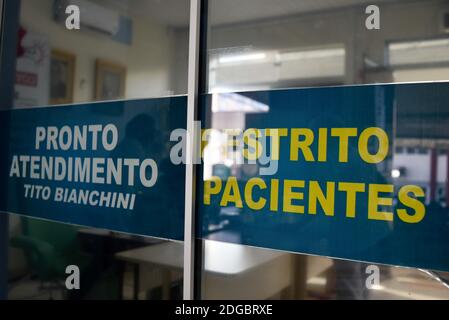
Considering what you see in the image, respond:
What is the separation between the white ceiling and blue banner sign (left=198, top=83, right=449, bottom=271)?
328mm

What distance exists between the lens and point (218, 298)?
1.76 metres

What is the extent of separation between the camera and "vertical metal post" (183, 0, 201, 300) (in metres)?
1.71

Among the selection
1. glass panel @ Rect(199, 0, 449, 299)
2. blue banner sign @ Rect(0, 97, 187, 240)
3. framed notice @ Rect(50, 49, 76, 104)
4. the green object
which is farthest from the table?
framed notice @ Rect(50, 49, 76, 104)

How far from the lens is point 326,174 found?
58.9 inches

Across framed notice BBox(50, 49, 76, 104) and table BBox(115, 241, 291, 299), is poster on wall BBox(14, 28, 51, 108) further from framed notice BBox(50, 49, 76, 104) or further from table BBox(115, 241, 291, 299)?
table BBox(115, 241, 291, 299)

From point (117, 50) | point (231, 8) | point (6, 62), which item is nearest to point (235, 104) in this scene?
point (231, 8)

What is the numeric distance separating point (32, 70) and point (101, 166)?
79 cm

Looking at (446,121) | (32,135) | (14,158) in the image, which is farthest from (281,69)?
(14,158)

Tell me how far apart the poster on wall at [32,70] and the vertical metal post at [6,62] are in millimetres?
39

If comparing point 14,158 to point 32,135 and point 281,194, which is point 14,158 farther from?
point 281,194

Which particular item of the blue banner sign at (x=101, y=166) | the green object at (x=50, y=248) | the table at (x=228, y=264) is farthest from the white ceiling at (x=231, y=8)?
the green object at (x=50, y=248)

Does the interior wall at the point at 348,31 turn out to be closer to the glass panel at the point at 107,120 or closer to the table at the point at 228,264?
the glass panel at the point at 107,120

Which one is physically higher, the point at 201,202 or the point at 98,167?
the point at 98,167

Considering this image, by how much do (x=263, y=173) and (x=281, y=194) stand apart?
0.37 ft
